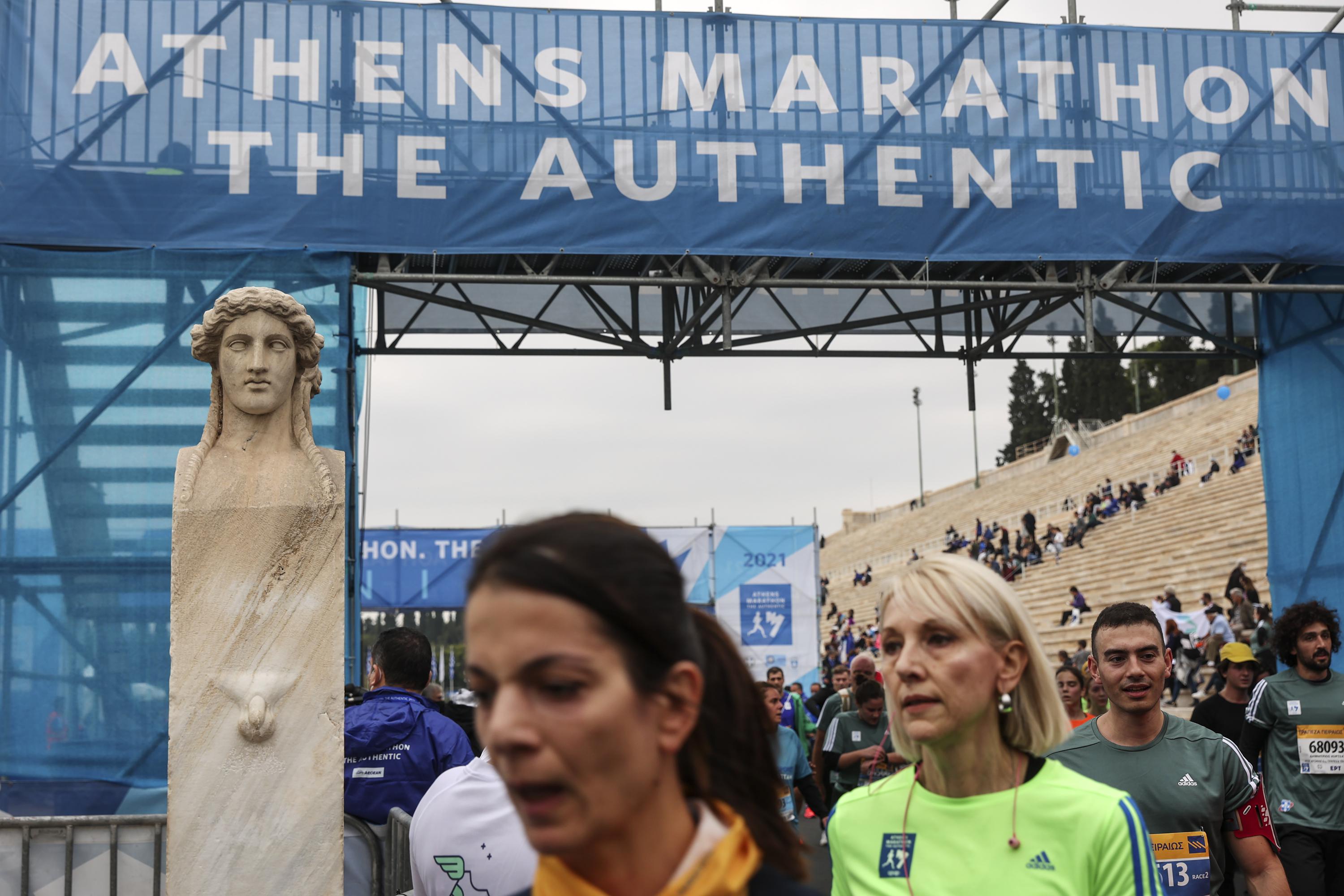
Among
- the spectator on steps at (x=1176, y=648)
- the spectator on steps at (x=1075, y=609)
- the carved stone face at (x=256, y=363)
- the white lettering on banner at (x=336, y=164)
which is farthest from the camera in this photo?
the spectator on steps at (x=1075, y=609)

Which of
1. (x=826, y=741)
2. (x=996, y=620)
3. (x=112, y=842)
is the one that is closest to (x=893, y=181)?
(x=826, y=741)

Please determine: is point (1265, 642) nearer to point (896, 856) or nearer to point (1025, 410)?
point (896, 856)

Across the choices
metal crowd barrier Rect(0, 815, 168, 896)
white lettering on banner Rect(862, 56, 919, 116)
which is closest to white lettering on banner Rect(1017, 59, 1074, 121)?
white lettering on banner Rect(862, 56, 919, 116)

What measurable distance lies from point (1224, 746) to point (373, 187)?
8.15 meters

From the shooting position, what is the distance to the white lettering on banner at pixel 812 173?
11031mm

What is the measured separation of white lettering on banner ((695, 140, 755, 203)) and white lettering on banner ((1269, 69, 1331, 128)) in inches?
180

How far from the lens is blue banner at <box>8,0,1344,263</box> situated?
10.2 metres

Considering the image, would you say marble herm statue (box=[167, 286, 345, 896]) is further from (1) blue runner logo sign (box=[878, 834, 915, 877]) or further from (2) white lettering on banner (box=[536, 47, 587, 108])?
(2) white lettering on banner (box=[536, 47, 587, 108])

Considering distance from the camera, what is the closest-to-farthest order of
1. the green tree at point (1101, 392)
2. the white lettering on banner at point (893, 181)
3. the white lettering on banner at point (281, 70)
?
the white lettering on banner at point (281, 70) < the white lettering on banner at point (893, 181) < the green tree at point (1101, 392)

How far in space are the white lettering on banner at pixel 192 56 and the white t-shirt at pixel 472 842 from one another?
8.20m

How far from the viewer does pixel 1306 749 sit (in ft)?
22.0

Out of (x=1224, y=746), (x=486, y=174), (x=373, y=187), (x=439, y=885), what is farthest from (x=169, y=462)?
(x=1224, y=746)

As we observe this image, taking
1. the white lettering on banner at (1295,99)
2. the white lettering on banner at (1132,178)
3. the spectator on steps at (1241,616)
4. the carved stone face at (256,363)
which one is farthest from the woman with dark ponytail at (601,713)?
the spectator on steps at (1241,616)

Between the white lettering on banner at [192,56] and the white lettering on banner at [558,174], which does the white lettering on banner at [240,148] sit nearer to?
the white lettering on banner at [192,56]
